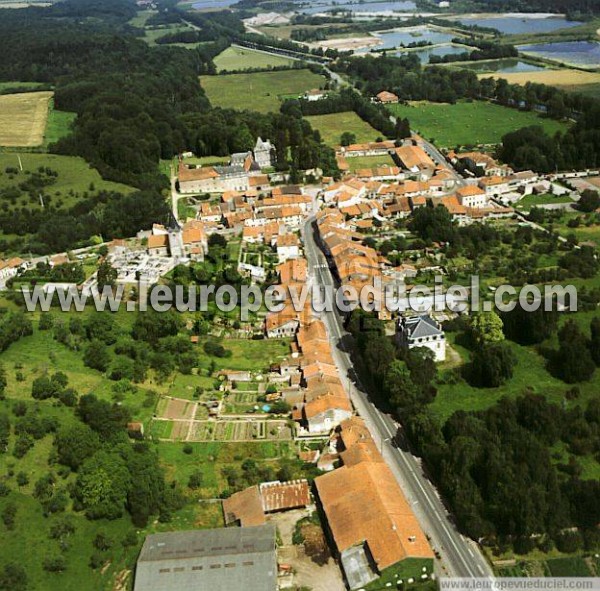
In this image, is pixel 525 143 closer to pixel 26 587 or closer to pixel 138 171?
pixel 138 171

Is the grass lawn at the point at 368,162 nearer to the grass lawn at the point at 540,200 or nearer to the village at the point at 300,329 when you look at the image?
the village at the point at 300,329

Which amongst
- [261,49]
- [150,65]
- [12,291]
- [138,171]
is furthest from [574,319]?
[261,49]

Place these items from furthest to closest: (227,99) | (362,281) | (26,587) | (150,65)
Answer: (150,65), (227,99), (362,281), (26,587)

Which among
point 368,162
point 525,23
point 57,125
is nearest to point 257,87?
point 57,125

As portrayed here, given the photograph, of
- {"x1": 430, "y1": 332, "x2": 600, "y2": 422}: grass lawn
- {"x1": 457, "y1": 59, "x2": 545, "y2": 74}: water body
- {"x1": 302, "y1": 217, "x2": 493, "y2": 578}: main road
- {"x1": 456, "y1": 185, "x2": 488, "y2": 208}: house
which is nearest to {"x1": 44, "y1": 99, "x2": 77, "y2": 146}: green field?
{"x1": 456, "y1": 185, "x2": 488, "y2": 208}: house

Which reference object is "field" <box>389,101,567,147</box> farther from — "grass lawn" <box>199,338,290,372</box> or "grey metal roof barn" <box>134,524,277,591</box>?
"grey metal roof barn" <box>134,524,277,591</box>

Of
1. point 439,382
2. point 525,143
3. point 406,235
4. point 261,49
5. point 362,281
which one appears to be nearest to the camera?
point 439,382

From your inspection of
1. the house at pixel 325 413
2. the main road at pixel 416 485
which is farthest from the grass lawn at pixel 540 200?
the house at pixel 325 413
